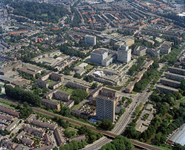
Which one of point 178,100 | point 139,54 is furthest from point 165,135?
point 139,54

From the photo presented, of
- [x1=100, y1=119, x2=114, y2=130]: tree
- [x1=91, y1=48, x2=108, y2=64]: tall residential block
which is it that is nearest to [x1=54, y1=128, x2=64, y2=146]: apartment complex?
[x1=100, y1=119, x2=114, y2=130]: tree

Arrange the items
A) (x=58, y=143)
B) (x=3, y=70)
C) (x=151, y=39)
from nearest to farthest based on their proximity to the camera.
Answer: (x=58, y=143)
(x=3, y=70)
(x=151, y=39)

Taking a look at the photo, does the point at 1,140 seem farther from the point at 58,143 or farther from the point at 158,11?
the point at 158,11

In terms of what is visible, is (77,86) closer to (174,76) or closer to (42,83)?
(42,83)

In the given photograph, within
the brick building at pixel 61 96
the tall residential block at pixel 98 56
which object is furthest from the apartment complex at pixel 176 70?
the brick building at pixel 61 96

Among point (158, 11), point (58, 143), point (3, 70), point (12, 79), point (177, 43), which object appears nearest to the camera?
point (58, 143)

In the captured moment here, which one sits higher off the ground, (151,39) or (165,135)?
(151,39)

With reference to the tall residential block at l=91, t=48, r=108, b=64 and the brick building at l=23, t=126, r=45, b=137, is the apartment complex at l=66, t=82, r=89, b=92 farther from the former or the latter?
the brick building at l=23, t=126, r=45, b=137
